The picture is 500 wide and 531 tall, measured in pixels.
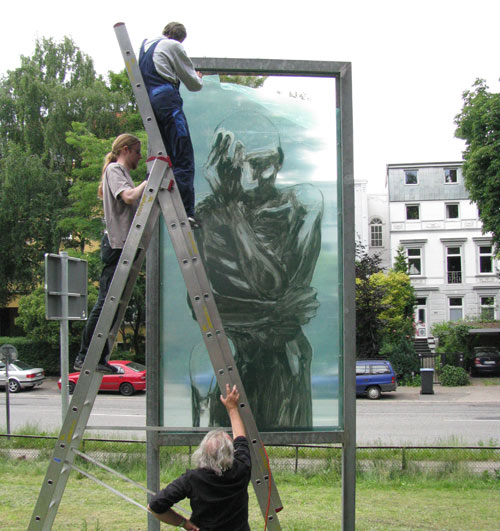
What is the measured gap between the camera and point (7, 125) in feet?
117

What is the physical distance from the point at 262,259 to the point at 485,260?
140 feet

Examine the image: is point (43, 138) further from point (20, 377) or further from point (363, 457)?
point (363, 457)

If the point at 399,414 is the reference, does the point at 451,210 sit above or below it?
above

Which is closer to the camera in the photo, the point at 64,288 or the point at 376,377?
the point at 64,288

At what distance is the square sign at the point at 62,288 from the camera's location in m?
8.35

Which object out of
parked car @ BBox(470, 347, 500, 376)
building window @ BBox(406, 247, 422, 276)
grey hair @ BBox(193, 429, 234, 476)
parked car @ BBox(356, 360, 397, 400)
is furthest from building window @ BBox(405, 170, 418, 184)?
grey hair @ BBox(193, 429, 234, 476)

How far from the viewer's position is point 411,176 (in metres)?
46.8

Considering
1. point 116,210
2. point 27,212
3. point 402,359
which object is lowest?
point 402,359

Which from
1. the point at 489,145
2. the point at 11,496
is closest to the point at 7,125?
the point at 489,145

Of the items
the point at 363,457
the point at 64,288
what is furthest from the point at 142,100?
the point at 363,457

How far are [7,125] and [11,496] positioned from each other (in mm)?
32079

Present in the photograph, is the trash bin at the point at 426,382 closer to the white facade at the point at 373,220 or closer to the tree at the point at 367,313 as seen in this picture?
the tree at the point at 367,313

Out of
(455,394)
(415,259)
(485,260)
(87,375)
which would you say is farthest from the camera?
(415,259)

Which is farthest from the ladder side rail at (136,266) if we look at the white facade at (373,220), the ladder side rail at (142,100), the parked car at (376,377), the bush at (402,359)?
the white facade at (373,220)
